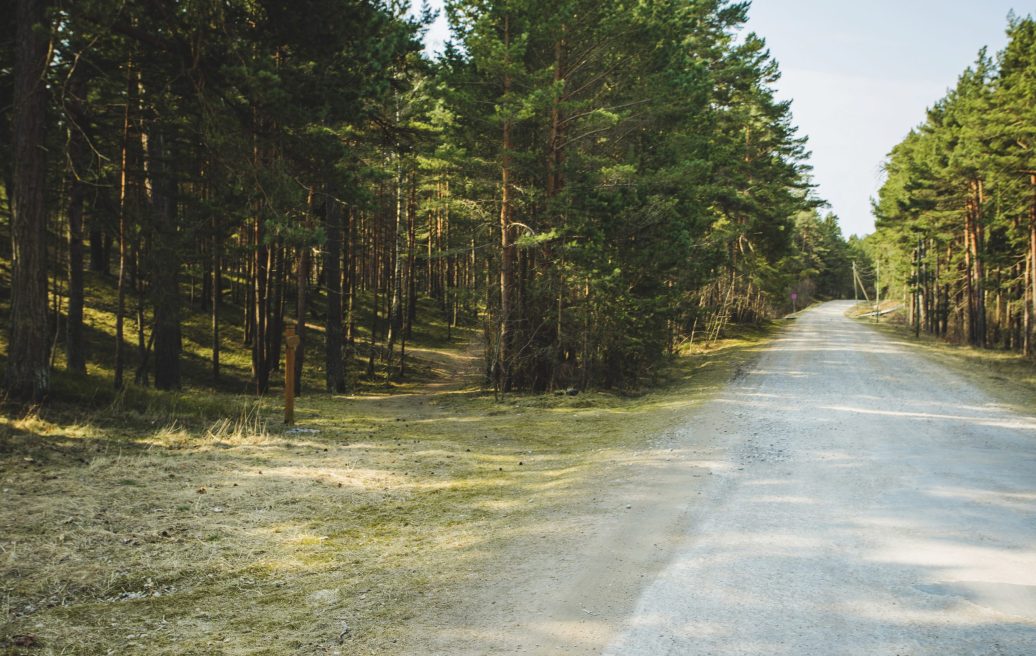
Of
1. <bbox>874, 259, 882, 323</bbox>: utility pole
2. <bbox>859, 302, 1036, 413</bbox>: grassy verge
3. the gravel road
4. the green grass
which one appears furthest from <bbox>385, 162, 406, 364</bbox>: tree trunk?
<bbox>874, 259, 882, 323</bbox>: utility pole

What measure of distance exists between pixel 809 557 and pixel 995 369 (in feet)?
68.5

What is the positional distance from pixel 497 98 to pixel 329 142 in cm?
695

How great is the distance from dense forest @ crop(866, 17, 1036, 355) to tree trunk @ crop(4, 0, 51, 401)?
27859 millimetres

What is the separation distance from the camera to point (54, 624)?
3.99 metres

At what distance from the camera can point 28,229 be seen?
30.9 ft

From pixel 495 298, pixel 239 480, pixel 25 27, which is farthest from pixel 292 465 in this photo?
pixel 495 298

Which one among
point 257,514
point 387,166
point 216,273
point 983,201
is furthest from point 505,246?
point 983,201

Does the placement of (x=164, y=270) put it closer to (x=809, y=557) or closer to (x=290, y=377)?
(x=290, y=377)

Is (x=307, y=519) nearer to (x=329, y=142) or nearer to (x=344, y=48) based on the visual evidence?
(x=329, y=142)

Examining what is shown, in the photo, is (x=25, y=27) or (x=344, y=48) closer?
(x=25, y=27)

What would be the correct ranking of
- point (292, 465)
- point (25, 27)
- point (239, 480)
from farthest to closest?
1. point (25, 27)
2. point (292, 465)
3. point (239, 480)

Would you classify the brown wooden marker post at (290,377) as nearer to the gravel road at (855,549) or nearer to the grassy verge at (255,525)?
the grassy verge at (255,525)

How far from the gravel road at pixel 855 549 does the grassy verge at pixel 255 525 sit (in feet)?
4.79

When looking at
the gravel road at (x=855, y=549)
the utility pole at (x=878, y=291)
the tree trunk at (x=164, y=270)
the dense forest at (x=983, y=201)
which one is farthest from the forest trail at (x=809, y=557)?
the utility pole at (x=878, y=291)
